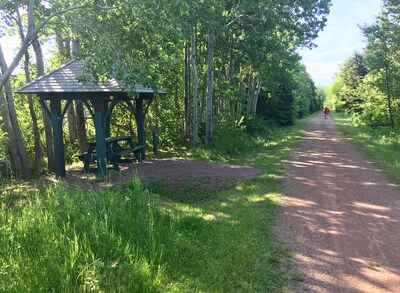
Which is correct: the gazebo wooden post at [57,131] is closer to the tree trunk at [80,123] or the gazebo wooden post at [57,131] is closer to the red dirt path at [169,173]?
the red dirt path at [169,173]

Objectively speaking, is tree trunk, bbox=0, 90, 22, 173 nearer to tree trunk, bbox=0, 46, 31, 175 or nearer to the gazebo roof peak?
tree trunk, bbox=0, 46, 31, 175

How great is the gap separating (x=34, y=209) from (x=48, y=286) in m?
1.94

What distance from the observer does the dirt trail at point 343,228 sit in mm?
4172

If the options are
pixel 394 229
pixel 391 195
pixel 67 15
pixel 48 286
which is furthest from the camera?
pixel 67 15

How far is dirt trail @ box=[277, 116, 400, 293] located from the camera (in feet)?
13.7

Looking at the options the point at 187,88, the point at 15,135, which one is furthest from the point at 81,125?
the point at 187,88

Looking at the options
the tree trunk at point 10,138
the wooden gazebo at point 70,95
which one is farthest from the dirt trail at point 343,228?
the tree trunk at point 10,138

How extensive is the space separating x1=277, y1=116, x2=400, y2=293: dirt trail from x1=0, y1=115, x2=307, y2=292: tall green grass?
0.37m

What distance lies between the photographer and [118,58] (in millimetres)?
7660

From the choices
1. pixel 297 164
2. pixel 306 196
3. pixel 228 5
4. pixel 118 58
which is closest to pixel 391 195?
pixel 306 196

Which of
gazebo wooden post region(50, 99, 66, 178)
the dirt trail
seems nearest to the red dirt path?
gazebo wooden post region(50, 99, 66, 178)

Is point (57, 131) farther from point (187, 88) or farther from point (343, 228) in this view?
point (343, 228)

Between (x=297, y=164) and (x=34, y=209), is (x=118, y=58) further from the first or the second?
(x=297, y=164)

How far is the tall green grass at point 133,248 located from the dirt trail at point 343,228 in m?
0.37
